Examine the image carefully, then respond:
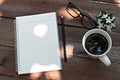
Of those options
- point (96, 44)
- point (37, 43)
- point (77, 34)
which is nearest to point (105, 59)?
point (96, 44)

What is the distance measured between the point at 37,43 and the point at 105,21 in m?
0.29

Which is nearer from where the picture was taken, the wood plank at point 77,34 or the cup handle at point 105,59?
the cup handle at point 105,59

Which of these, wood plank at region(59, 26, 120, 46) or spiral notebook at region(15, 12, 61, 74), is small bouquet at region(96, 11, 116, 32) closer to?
wood plank at region(59, 26, 120, 46)

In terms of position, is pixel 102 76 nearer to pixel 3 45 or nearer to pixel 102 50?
pixel 102 50

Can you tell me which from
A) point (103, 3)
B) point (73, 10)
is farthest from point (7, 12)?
point (103, 3)

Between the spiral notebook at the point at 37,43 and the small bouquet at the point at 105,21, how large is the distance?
0.61 ft

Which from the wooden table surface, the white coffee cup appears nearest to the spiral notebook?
the wooden table surface

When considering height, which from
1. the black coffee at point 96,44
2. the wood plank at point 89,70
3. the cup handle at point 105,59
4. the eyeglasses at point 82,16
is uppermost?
the eyeglasses at point 82,16

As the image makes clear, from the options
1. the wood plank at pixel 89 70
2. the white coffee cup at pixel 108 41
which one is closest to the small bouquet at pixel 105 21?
the white coffee cup at pixel 108 41

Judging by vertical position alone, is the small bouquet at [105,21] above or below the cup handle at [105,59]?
above

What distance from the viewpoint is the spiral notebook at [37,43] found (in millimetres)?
1168

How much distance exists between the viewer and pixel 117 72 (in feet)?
3.79

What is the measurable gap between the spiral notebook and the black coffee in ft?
0.44

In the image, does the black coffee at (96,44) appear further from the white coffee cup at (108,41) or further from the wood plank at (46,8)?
the wood plank at (46,8)
